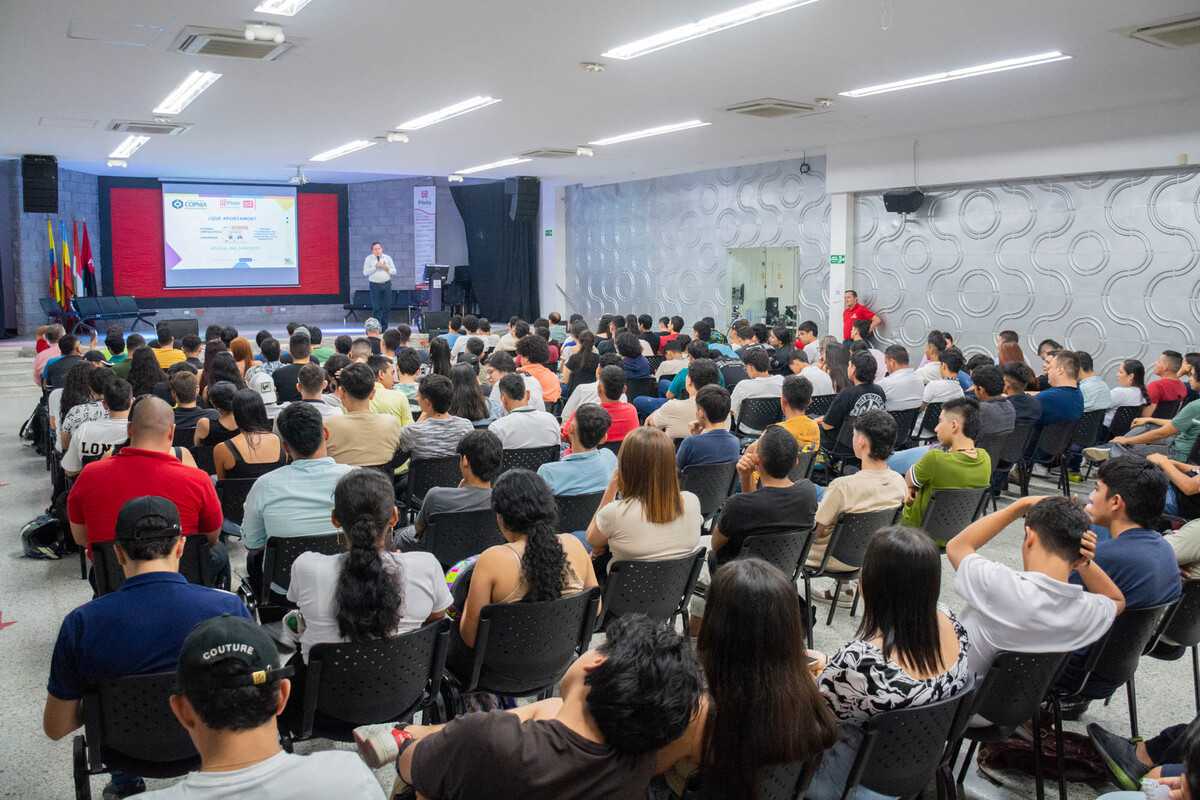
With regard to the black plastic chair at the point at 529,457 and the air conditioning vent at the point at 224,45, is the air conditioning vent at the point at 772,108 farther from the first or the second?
the black plastic chair at the point at 529,457

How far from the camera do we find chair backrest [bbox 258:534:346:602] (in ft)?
11.2

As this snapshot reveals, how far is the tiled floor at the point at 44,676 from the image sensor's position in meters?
3.12

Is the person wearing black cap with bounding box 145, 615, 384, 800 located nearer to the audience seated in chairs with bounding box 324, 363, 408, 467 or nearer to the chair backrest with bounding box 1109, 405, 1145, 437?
the audience seated in chairs with bounding box 324, 363, 408, 467

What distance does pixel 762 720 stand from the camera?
1.94 m

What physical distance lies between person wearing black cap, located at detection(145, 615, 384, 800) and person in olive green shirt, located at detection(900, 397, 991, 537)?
11.1 ft

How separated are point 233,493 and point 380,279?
43.1 feet

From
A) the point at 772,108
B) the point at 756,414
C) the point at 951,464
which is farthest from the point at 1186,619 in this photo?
the point at 772,108

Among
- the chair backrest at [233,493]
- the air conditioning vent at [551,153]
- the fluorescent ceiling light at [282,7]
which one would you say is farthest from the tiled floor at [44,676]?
the air conditioning vent at [551,153]

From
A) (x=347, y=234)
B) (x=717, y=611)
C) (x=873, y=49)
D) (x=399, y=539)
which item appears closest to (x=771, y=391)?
(x=873, y=49)

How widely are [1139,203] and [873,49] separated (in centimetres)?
455

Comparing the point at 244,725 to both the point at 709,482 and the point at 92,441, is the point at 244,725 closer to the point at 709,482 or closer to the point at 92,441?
the point at 709,482

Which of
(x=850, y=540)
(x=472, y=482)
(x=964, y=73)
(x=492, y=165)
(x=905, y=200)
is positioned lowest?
(x=850, y=540)

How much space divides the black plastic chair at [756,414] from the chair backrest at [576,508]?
8.77 ft

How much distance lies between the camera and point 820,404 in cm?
711
